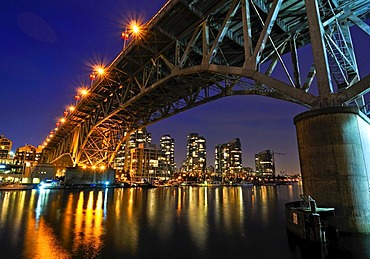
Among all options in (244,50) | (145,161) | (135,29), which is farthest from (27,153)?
(244,50)

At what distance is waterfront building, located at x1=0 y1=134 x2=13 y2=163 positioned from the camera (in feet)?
457

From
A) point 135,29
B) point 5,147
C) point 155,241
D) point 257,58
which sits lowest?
point 155,241

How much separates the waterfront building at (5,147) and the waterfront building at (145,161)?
239 feet

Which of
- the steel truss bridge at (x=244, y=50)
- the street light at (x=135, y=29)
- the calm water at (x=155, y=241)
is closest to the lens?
the calm water at (x=155, y=241)

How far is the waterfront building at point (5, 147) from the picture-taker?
139375 mm

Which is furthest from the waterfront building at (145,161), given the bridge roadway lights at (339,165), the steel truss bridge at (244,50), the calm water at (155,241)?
the bridge roadway lights at (339,165)

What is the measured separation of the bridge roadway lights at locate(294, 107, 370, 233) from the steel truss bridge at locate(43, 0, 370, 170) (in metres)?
1.02

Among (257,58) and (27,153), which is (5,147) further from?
(257,58)

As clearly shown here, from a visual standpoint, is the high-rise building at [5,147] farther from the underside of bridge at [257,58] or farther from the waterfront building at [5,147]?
the underside of bridge at [257,58]

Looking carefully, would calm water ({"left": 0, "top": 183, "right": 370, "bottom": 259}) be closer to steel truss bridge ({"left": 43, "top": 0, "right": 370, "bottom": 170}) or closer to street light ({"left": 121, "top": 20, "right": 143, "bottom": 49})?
steel truss bridge ({"left": 43, "top": 0, "right": 370, "bottom": 170})

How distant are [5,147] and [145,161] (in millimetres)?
83896

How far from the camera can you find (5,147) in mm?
142500

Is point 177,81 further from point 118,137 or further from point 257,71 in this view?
point 118,137

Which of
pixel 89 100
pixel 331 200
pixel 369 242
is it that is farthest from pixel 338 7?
pixel 89 100
